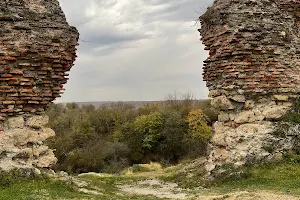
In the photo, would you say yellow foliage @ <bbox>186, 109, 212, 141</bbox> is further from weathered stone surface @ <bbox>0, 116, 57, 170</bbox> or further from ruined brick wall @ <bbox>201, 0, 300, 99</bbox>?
weathered stone surface @ <bbox>0, 116, 57, 170</bbox>

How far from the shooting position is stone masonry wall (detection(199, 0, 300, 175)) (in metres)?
10.7

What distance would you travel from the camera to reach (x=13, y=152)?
352 inches

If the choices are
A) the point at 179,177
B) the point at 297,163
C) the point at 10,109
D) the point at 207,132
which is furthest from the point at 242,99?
the point at 207,132

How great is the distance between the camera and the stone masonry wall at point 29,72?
29.5 feet

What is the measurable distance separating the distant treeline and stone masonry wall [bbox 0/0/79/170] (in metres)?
18.7

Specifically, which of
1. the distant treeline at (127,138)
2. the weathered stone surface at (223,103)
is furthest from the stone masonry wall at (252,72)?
the distant treeline at (127,138)

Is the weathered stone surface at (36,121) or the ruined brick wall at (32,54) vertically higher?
the ruined brick wall at (32,54)

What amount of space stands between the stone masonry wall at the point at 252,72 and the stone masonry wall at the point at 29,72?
412 cm

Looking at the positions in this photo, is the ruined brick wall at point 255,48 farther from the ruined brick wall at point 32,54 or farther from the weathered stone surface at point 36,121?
the weathered stone surface at point 36,121

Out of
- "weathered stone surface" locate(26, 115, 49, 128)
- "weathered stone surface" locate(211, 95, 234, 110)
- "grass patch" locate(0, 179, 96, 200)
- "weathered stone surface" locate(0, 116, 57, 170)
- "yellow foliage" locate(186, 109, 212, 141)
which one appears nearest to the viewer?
"grass patch" locate(0, 179, 96, 200)

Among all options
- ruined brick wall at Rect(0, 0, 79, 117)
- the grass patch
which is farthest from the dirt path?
ruined brick wall at Rect(0, 0, 79, 117)

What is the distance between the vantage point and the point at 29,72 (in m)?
9.32

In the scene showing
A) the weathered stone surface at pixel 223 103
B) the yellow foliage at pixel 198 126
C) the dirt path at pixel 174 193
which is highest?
the weathered stone surface at pixel 223 103

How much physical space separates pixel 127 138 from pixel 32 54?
2695 centimetres
